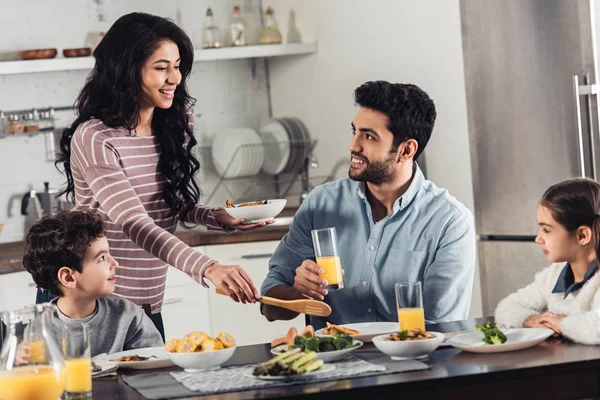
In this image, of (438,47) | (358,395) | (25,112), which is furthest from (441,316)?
(25,112)

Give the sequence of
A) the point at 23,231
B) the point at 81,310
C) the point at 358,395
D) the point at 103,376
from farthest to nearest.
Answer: the point at 23,231
the point at 81,310
the point at 103,376
the point at 358,395

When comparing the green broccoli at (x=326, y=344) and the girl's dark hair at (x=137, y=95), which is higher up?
the girl's dark hair at (x=137, y=95)

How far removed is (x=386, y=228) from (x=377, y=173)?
0.55 ft

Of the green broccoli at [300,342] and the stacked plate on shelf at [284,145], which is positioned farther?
the stacked plate on shelf at [284,145]

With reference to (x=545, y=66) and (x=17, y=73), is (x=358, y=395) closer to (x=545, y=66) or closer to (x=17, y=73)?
(x=545, y=66)

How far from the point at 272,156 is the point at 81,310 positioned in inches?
110

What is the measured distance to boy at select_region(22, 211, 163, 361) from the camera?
2.57 metres

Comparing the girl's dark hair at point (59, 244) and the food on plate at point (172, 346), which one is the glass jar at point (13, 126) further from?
the food on plate at point (172, 346)

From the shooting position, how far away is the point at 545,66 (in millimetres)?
3947

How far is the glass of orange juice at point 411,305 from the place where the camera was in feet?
7.25

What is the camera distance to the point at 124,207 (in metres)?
2.71

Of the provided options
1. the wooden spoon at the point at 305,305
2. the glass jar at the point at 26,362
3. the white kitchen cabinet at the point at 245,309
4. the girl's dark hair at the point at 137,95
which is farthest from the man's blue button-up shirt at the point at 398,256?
the white kitchen cabinet at the point at 245,309

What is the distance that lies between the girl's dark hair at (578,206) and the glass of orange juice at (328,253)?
1.77 ft

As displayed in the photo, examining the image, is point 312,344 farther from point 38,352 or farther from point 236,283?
point 38,352
